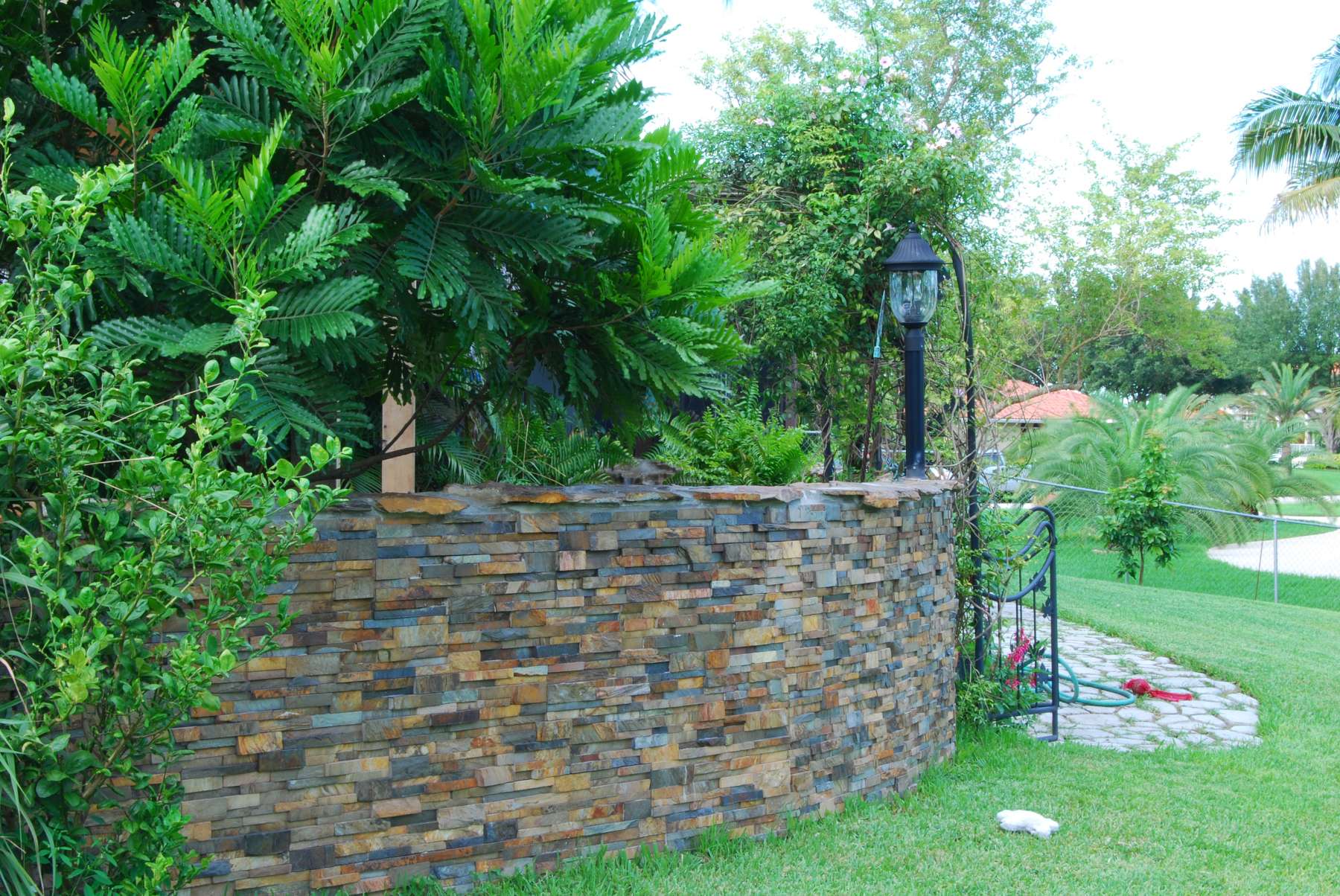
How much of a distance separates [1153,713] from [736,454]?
387 cm

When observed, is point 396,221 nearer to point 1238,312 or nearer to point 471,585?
point 471,585

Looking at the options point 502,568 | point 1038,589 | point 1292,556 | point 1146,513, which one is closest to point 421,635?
point 502,568

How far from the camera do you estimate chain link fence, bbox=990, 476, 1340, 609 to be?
53.1 ft

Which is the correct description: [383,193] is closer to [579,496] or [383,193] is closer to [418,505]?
[418,505]

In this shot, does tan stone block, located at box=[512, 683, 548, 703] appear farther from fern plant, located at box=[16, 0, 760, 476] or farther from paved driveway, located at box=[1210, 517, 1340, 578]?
paved driveway, located at box=[1210, 517, 1340, 578]

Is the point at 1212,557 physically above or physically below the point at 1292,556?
above

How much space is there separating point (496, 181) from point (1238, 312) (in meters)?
59.3

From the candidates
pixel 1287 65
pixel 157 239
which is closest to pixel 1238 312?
pixel 1287 65

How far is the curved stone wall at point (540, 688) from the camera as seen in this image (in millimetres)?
3326

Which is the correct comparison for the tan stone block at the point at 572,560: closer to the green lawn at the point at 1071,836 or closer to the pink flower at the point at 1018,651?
the green lawn at the point at 1071,836

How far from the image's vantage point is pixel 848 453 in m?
8.83

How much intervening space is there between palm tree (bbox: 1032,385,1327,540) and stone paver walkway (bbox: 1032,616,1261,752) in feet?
34.1

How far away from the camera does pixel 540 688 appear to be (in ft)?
12.1

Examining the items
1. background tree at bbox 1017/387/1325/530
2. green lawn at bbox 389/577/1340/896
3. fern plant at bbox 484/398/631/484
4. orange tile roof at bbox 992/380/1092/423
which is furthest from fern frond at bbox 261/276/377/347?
background tree at bbox 1017/387/1325/530
